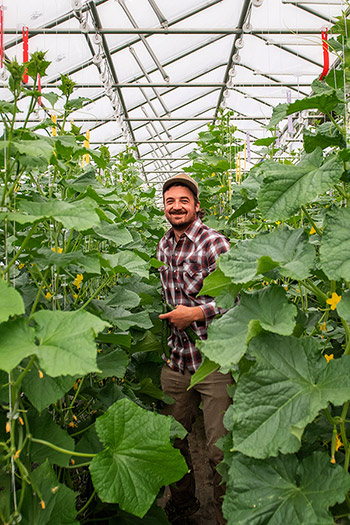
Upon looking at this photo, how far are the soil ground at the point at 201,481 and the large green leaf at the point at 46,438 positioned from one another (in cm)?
173

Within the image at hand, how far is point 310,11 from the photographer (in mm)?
5820

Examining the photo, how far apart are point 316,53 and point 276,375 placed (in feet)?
23.1

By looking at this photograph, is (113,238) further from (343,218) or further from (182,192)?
(182,192)

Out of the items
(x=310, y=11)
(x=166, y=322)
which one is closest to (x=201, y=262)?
(x=166, y=322)

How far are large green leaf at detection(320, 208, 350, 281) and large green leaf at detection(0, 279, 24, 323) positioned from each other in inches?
26.5

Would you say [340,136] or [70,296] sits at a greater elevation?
[340,136]

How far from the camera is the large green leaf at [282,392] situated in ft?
3.40

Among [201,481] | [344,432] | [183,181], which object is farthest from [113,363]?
[201,481]

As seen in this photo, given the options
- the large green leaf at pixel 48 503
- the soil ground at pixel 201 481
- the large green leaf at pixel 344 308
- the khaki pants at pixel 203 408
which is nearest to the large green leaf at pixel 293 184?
the large green leaf at pixel 344 308

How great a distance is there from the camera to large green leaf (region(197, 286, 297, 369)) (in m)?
1.10

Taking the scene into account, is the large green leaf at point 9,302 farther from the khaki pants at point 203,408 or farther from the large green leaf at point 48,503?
the khaki pants at point 203,408

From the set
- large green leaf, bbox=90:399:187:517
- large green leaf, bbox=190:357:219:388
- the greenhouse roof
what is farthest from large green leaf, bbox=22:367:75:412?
the greenhouse roof

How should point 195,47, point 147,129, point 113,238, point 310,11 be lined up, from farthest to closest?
point 147,129 < point 195,47 < point 310,11 < point 113,238

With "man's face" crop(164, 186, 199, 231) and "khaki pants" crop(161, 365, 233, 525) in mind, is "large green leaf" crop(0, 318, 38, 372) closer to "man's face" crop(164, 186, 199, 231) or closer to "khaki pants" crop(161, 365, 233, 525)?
"khaki pants" crop(161, 365, 233, 525)
